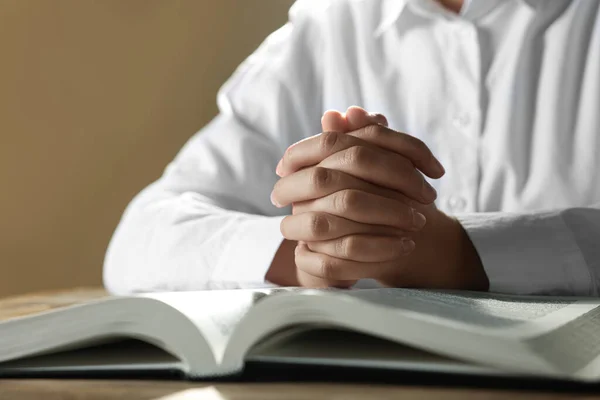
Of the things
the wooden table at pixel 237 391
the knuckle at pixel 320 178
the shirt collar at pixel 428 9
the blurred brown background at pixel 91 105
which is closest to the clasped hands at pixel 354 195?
the knuckle at pixel 320 178

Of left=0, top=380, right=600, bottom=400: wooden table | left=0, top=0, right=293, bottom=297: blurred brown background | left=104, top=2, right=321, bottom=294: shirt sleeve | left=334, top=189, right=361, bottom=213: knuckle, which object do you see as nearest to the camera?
left=0, top=380, right=600, bottom=400: wooden table

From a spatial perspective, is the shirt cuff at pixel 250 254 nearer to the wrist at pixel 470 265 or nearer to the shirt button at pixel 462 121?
the wrist at pixel 470 265

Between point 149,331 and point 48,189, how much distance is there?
1389mm

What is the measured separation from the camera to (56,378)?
0.43 m

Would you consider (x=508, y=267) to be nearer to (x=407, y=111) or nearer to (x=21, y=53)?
(x=407, y=111)

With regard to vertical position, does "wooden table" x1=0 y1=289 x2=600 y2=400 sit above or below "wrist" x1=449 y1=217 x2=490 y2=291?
above

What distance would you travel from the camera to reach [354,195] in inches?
22.1

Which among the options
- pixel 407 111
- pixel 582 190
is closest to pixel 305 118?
pixel 407 111

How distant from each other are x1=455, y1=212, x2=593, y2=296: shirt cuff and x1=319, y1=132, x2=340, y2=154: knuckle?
202 millimetres

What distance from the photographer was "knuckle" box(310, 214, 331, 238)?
575 mm

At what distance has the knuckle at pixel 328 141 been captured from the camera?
0.59m

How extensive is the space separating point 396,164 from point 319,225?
84mm

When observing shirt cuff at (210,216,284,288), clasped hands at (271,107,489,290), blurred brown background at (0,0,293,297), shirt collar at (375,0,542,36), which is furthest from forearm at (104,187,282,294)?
blurred brown background at (0,0,293,297)

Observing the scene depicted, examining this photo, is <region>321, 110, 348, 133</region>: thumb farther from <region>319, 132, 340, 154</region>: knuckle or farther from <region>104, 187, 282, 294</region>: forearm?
<region>104, 187, 282, 294</region>: forearm
